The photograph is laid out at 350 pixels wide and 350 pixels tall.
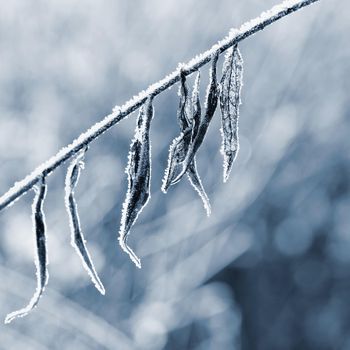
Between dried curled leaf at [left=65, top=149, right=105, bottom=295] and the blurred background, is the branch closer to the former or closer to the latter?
dried curled leaf at [left=65, top=149, right=105, bottom=295]

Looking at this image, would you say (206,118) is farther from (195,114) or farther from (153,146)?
(153,146)

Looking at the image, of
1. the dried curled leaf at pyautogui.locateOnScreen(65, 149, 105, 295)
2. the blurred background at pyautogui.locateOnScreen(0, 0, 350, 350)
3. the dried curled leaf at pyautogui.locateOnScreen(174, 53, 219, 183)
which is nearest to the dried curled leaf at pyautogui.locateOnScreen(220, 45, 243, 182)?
the dried curled leaf at pyautogui.locateOnScreen(174, 53, 219, 183)

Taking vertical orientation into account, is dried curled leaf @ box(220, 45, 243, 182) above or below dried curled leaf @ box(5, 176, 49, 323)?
above

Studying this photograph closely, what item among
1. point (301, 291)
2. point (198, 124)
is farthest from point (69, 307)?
point (198, 124)

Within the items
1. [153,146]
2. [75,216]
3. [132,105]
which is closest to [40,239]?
[75,216]

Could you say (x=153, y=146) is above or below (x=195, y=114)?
above
